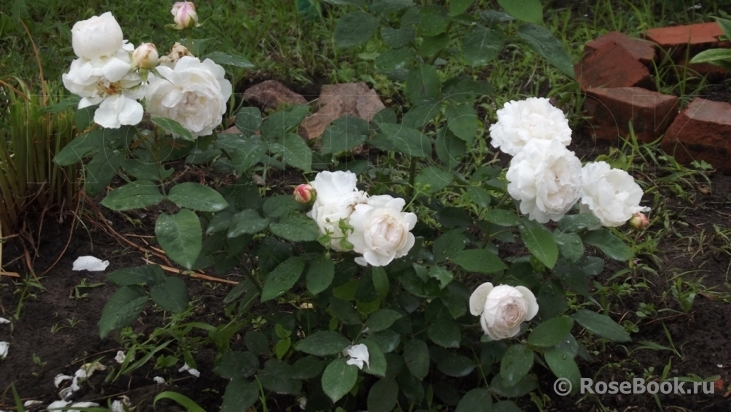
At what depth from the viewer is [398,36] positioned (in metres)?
1.83

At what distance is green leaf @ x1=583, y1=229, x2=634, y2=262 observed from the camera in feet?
5.30

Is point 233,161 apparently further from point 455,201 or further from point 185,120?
point 455,201

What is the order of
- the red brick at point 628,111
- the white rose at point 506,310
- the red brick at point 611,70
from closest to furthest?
1. the white rose at point 506,310
2. the red brick at point 628,111
3. the red brick at point 611,70

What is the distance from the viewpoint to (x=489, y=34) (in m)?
1.75

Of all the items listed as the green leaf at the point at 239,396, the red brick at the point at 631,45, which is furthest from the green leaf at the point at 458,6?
the red brick at the point at 631,45

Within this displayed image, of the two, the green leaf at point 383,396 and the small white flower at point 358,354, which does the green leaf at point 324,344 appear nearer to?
the small white flower at point 358,354

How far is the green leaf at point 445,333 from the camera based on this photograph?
1.65m

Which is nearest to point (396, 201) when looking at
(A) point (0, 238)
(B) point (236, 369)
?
(B) point (236, 369)

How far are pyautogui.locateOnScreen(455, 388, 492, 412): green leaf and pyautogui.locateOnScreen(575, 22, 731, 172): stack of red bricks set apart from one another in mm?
1424

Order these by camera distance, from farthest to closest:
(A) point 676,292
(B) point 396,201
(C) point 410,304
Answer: (A) point 676,292, (C) point 410,304, (B) point 396,201

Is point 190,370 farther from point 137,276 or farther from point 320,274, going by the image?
point 320,274

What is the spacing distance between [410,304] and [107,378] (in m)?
0.76

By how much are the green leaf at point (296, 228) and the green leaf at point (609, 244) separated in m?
0.55

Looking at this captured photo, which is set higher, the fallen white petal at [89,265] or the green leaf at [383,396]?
the green leaf at [383,396]
